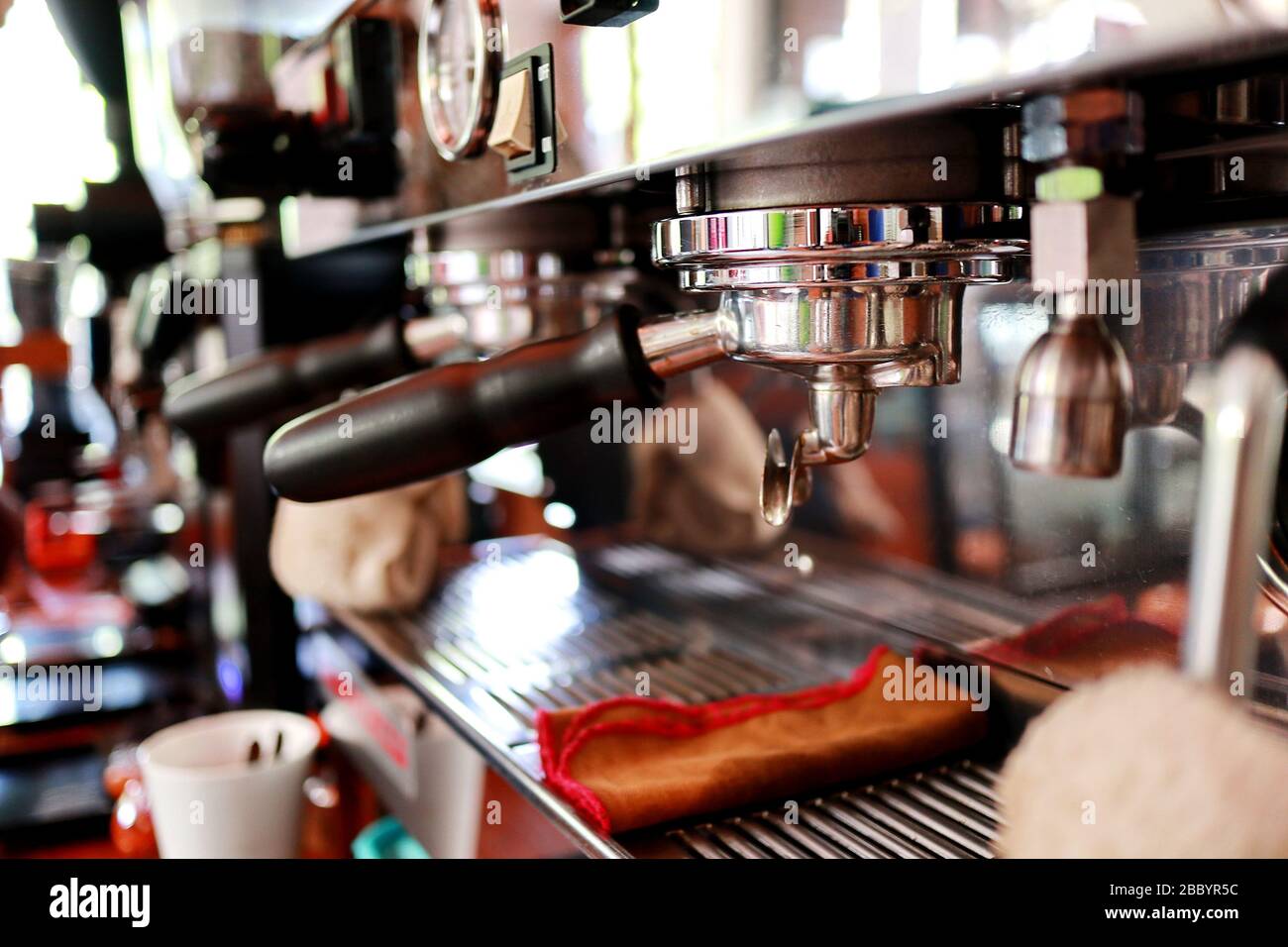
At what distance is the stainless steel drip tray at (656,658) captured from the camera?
0.65 meters

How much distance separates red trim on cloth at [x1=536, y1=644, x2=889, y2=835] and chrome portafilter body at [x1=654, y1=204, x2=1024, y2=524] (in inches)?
8.7

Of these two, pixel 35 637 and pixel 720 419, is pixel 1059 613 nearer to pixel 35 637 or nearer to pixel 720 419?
pixel 720 419

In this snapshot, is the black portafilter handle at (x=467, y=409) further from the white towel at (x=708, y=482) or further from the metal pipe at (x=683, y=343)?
the white towel at (x=708, y=482)

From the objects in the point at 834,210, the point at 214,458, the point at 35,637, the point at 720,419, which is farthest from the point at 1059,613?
the point at 35,637

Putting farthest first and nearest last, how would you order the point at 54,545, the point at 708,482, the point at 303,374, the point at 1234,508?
the point at 54,545 → the point at 708,482 → the point at 303,374 → the point at 1234,508

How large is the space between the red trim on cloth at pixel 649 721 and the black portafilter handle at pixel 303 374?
0.30m

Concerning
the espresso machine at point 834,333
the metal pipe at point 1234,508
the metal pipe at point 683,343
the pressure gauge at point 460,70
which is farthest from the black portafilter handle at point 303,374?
the metal pipe at point 1234,508

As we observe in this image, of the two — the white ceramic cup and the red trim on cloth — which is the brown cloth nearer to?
the red trim on cloth

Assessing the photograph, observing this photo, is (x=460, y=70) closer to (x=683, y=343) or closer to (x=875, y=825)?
(x=683, y=343)

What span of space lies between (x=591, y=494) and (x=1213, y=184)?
0.90m

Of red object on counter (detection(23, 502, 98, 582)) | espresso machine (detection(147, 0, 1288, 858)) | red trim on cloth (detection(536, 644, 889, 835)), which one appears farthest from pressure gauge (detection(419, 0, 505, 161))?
red object on counter (detection(23, 502, 98, 582))

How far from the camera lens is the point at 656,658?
957 millimetres

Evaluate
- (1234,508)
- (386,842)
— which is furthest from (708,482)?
(1234,508)

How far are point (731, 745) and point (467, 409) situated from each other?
0.27 metres
